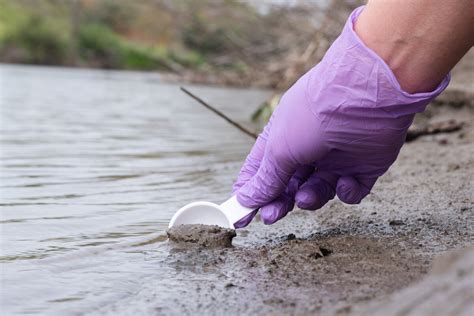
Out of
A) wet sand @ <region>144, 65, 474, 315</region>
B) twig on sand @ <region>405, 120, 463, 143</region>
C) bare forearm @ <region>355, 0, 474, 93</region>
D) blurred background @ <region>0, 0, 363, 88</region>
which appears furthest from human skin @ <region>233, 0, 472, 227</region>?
blurred background @ <region>0, 0, 363, 88</region>

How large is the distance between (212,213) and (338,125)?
0.49 m

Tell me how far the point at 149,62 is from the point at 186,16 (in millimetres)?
16066

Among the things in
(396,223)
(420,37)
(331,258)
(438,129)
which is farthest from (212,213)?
(438,129)

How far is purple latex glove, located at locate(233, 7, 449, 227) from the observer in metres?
1.80

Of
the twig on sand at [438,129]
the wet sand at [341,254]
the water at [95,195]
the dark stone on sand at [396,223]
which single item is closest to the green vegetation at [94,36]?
the water at [95,195]

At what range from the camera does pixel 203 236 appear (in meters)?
1.96

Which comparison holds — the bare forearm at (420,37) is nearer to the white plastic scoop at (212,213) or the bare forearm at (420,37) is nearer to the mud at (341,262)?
the mud at (341,262)

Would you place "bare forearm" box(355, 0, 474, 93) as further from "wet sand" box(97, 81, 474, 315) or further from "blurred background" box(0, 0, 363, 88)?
"blurred background" box(0, 0, 363, 88)

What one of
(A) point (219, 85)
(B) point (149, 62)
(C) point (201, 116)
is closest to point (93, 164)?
(C) point (201, 116)

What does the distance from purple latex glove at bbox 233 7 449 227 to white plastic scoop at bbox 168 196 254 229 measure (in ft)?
0.10

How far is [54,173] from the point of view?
3.26 metres

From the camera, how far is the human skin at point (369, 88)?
5.87 ft

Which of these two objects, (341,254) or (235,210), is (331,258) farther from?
(235,210)

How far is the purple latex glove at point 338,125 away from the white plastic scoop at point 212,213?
0.10ft
